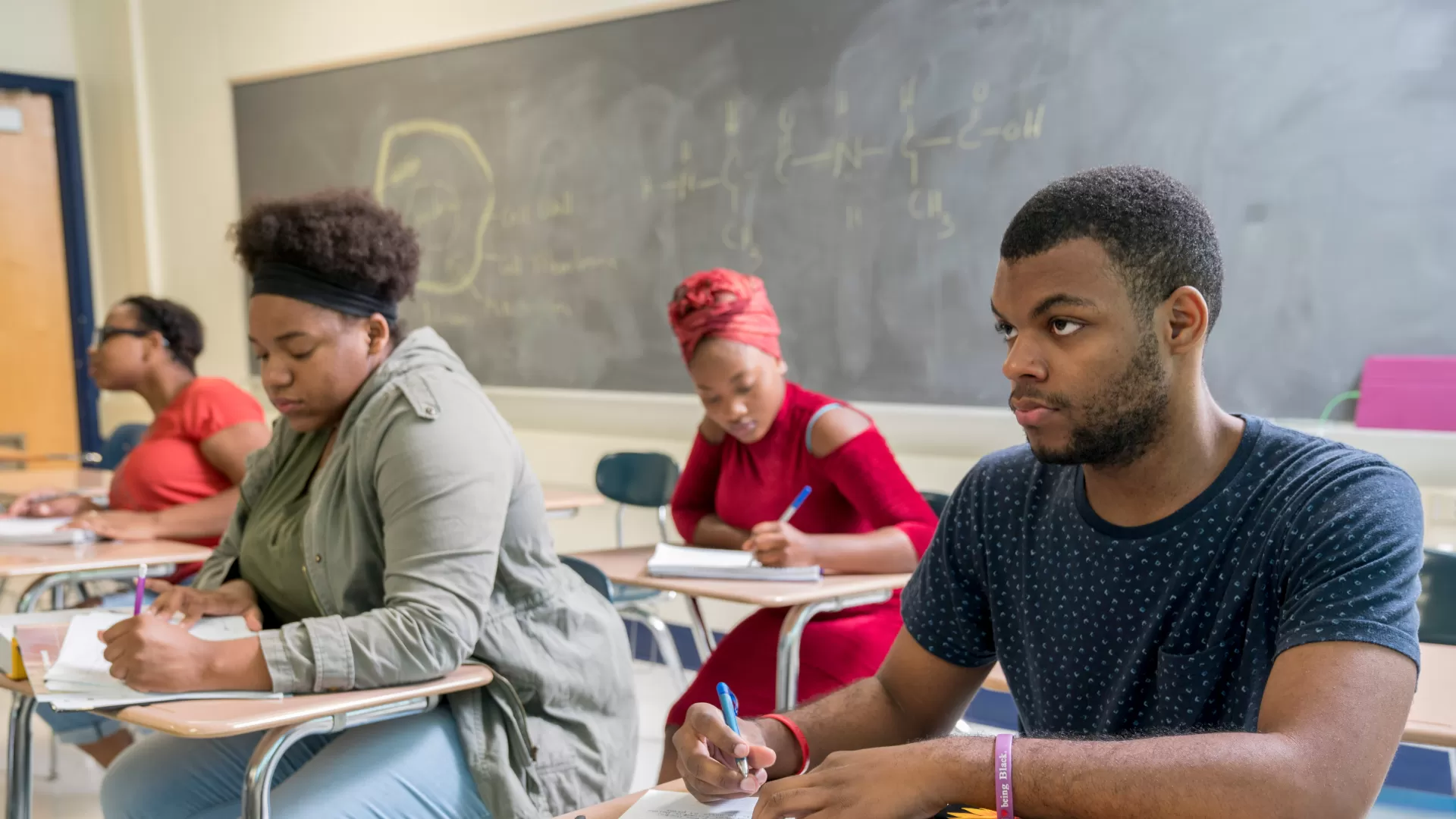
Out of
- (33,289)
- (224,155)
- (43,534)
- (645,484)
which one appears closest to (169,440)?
(43,534)

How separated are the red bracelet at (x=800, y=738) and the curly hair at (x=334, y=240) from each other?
1.07 m

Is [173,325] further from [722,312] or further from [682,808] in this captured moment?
[682,808]

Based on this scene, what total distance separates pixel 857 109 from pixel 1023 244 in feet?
9.27

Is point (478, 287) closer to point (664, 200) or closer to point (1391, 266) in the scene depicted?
point (664, 200)

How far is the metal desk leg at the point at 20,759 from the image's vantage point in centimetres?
196

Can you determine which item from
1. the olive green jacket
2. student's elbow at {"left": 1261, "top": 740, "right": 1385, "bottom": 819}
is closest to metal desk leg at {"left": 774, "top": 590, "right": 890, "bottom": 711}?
the olive green jacket

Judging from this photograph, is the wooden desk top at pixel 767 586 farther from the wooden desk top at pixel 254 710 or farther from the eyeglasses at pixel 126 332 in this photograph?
the eyeglasses at pixel 126 332

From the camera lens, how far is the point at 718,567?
8.25ft

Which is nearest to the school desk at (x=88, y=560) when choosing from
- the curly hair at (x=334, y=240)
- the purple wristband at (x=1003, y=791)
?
the curly hair at (x=334, y=240)

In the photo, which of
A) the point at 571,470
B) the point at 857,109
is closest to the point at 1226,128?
the point at 857,109

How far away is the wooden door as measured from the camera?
6324mm

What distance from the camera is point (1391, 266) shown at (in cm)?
295

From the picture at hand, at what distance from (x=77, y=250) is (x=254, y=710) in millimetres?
5943

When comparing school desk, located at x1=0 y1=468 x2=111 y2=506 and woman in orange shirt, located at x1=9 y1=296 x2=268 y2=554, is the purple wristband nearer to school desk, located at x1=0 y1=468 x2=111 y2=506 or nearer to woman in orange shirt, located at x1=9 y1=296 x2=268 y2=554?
woman in orange shirt, located at x1=9 y1=296 x2=268 y2=554
